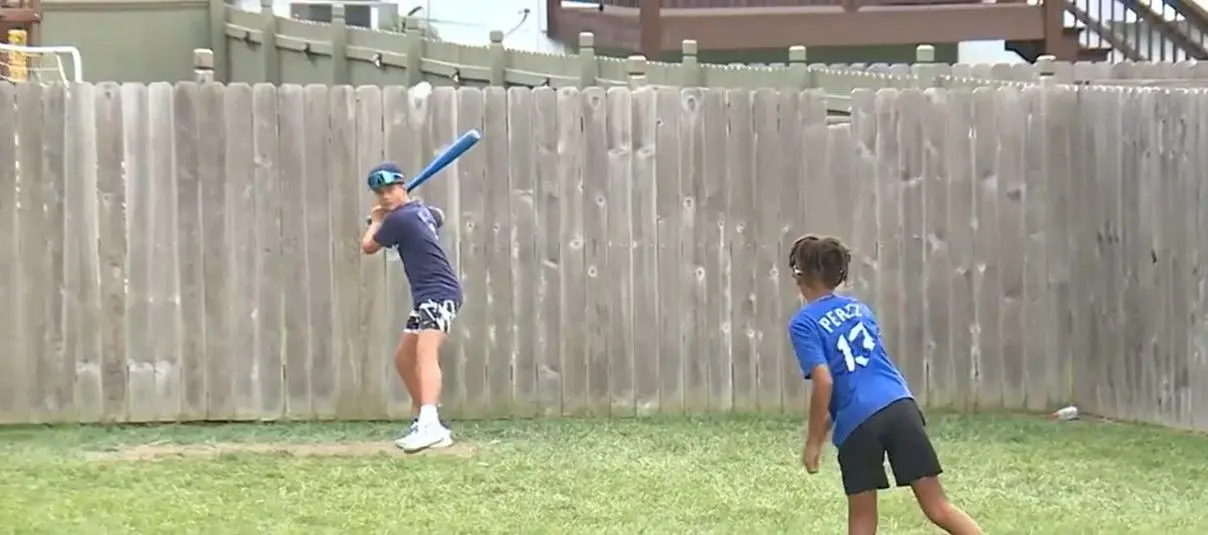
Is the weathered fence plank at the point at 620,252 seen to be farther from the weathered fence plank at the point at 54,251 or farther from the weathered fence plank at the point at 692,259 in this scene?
the weathered fence plank at the point at 54,251

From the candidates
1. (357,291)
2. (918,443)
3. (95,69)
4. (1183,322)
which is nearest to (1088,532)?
(918,443)

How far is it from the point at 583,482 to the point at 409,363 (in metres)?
1.38

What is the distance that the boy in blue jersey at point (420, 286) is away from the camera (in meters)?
8.25

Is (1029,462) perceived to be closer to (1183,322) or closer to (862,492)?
(1183,322)

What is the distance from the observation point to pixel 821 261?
554cm

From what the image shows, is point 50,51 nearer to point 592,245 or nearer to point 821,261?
point 592,245

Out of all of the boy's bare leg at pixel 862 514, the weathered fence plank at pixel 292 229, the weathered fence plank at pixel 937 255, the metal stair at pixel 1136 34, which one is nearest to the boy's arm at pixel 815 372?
the boy's bare leg at pixel 862 514

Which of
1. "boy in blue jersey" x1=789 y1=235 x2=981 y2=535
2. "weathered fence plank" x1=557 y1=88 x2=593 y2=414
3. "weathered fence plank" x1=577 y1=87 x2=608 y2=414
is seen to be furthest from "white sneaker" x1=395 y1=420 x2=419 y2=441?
"boy in blue jersey" x1=789 y1=235 x2=981 y2=535

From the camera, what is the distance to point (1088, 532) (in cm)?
655

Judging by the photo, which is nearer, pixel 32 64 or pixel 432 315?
pixel 432 315

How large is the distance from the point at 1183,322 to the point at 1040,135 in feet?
3.99

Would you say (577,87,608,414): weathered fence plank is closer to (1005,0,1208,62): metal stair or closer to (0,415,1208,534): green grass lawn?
(0,415,1208,534): green grass lawn

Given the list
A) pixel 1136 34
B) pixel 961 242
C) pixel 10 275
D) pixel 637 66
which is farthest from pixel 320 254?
pixel 1136 34

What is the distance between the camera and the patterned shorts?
328 inches
